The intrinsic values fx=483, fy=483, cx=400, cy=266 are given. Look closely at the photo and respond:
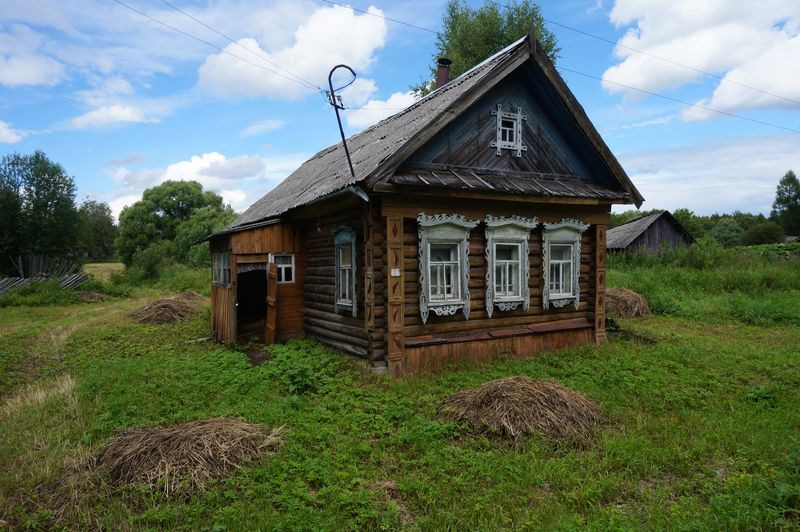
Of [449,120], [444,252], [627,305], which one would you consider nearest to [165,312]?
[444,252]

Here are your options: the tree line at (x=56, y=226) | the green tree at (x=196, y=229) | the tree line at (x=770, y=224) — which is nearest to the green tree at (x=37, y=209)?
the tree line at (x=56, y=226)

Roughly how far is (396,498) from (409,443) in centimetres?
113

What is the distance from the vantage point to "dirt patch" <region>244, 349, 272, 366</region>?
9.57m

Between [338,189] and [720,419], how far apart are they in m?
6.60

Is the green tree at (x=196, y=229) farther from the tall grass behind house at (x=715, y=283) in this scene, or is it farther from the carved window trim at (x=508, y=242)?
the carved window trim at (x=508, y=242)

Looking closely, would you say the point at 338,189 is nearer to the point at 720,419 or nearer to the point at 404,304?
the point at 404,304

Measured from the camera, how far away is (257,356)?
10.0m

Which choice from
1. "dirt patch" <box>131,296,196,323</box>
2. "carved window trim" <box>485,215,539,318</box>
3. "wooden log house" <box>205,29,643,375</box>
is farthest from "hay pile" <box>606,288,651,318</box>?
"dirt patch" <box>131,296,196,323</box>

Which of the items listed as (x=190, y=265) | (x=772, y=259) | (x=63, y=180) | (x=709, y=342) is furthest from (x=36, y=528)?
(x=190, y=265)

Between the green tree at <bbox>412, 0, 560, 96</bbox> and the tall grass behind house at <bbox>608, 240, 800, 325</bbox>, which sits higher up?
the green tree at <bbox>412, 0, 560, 96</bbox>

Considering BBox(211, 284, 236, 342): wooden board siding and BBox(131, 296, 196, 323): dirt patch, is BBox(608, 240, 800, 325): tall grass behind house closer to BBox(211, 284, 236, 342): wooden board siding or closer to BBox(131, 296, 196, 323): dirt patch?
BBox(211, 284, 236, 342): wooden board siding

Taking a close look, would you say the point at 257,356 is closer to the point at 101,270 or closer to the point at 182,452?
the point at 182,452

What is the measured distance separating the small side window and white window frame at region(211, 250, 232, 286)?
125 centimetres

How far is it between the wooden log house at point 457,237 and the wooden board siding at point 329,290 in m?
0.04
